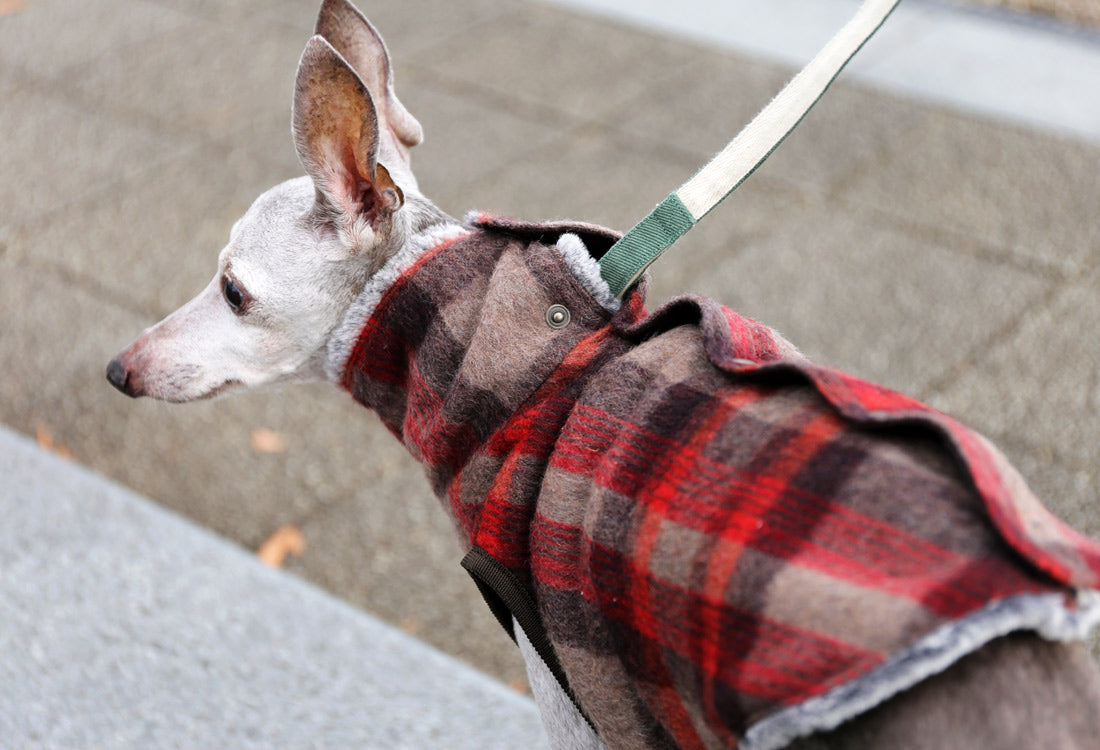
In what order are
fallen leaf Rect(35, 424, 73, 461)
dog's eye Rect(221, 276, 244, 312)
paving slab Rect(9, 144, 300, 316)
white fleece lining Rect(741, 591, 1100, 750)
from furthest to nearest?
paving slab Rect(9, 144, 300, 316)
fallen leaf Rect(35, 424, 73, 461)
dog's eye Rect(221, 276, 244, 312)
white fleece lining Rect(741, 591, 1100, 750)

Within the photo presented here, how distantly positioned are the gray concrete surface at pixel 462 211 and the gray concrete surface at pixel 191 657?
0.22 metres

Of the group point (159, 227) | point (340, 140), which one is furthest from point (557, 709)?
point (159, 227)

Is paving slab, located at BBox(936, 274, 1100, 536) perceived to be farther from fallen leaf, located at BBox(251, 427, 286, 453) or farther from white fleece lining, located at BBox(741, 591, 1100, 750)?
fallen leaf, located at BBox(251, 427, 286, 453)

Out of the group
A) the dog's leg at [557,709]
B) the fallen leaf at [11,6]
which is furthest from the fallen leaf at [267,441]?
the fallen leaf at [11,6]

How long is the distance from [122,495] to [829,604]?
118 inches

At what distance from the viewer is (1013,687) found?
1.40m

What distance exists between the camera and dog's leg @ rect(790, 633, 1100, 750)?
1.39 meters

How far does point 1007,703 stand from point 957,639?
0.40 ft

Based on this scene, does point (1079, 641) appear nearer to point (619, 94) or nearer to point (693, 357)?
point (693, 357)

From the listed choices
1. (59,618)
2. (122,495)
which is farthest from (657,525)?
(122,495)

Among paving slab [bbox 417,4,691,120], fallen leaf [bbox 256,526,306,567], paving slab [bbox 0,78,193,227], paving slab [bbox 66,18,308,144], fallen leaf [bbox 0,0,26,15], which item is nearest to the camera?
fallen leaf [bbox 256,526,306,567]

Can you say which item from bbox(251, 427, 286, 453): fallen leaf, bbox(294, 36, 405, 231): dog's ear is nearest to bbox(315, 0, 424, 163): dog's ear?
bbox(294, 36, 405, 231): dog's ear

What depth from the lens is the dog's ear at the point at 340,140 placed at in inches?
78.5

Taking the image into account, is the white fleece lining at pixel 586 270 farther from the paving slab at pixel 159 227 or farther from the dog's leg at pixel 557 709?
the paving slab at pixel 159 227
